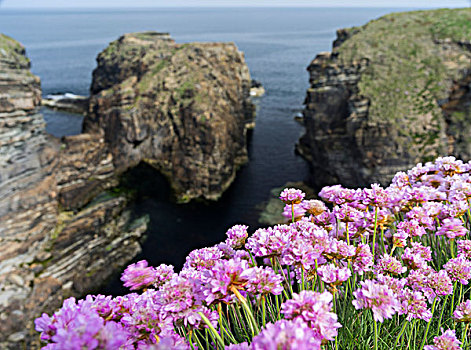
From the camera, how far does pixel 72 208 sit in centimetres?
3441

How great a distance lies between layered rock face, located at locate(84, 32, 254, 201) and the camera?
45.4 metres

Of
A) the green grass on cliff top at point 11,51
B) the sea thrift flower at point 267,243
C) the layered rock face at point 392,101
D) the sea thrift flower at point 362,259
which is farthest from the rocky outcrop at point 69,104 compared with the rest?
the sea thrift flower at point 362,259

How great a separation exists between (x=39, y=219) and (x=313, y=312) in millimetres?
33415

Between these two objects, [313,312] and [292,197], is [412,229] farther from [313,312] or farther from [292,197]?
[313,312]

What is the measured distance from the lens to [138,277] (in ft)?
10.9

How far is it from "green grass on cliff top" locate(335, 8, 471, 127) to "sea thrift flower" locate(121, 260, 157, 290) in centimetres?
4493

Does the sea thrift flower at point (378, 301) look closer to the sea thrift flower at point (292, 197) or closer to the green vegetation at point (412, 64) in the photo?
the sea thrift flower at point (292, 197)

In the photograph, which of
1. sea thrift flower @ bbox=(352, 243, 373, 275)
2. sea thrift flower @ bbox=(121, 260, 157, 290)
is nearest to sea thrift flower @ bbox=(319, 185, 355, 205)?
sea thrift flower @ bbox=(352, 243, 373, 275)

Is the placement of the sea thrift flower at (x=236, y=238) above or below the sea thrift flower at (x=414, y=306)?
above

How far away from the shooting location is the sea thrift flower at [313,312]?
2.31 m

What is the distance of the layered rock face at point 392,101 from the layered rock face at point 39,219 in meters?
30.0

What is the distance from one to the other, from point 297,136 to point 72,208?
46149mm

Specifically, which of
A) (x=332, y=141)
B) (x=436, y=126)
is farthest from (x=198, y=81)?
(x=436, y=126)

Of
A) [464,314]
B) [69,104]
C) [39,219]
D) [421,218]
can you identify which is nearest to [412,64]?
[39,219]
